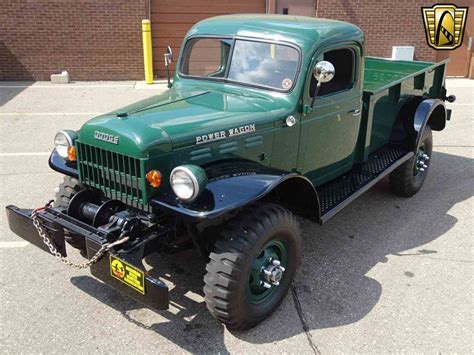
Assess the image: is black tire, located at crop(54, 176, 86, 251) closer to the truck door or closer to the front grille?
the front grille

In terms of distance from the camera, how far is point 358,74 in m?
4.38

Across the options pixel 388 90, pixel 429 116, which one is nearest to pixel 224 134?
pixel 388 90

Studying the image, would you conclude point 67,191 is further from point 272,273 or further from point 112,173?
point 272,273

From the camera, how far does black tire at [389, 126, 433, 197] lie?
17.6 feet

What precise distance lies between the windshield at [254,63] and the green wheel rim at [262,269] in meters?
1.27

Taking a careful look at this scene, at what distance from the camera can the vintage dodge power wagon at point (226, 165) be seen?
9.81 ft

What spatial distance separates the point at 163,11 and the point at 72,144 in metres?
9.12

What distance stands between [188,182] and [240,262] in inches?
23.3

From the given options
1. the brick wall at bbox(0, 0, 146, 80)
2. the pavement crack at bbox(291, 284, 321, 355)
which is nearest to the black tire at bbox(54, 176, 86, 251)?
the pavement crack at bbox(291, 284, 321, 355)

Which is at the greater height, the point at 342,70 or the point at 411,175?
the point at 342,70

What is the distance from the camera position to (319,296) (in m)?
3.67

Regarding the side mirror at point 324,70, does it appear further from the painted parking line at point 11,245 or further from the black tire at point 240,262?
the painted parking line at point 11,245

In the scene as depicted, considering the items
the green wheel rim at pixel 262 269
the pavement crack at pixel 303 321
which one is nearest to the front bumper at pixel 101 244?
the green wheel rim at pixel 262 269

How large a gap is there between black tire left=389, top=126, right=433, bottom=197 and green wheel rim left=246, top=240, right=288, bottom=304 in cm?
245
